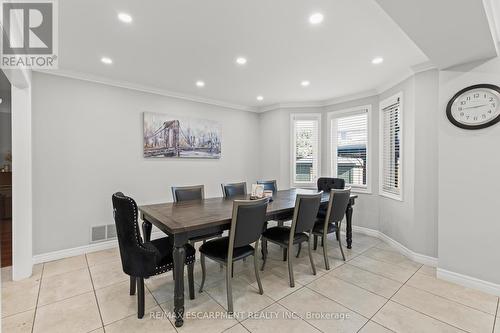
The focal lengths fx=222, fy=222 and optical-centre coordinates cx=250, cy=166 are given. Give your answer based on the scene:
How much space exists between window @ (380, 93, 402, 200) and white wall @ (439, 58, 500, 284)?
89cm

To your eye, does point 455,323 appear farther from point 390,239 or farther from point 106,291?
point 106,291

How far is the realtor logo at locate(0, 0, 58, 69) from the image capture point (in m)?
1.85

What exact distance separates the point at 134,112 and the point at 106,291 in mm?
2723

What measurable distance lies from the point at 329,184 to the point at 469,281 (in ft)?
7.34

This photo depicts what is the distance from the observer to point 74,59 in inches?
112

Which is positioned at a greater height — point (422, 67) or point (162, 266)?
point (422, 67)

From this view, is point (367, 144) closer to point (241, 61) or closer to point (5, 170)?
point (241, 61)

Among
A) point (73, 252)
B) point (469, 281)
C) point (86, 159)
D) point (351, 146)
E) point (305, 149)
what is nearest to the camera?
point (469, 281)

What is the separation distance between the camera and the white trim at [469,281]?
2.29 metres

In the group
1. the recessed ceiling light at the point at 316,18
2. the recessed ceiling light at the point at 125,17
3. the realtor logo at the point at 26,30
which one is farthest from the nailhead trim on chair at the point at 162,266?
the recessed ceiling light at the point at 316,18

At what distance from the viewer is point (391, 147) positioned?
12.5 feet

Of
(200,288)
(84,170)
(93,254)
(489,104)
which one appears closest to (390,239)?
(489,104)

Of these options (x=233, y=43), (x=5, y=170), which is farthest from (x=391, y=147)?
(x=5, y=170)

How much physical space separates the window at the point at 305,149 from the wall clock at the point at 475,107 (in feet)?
8.54
